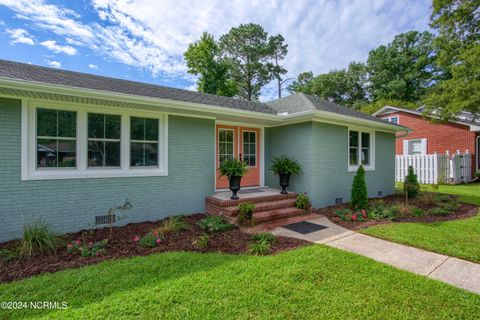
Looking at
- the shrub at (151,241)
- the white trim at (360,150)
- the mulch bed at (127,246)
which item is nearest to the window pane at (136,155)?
the mulch bed at (127,246)

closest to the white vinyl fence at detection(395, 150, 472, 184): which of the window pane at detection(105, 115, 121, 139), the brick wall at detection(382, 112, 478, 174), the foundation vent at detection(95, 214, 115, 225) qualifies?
the brick wall at detection(382, 112, 478, 174)

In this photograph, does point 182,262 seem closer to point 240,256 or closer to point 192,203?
point 240,256

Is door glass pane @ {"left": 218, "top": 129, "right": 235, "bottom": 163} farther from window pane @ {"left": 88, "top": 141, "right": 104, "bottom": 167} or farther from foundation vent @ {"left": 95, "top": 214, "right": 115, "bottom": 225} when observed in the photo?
foundation vent @ {"left": 95, "top": 214, "right": 115, "bottom": 225}

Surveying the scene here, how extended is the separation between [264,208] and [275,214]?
0.34m

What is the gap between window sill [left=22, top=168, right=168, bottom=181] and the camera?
14.7 ft

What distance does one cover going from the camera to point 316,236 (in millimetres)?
4715

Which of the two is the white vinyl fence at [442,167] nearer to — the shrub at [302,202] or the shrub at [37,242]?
the shrub at [302,202]

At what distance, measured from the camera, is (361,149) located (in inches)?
328

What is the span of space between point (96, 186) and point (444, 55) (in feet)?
47.8

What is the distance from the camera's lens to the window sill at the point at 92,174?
4482 mm

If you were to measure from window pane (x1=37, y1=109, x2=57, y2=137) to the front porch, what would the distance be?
12.6ft

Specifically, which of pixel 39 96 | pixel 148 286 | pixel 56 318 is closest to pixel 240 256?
pixel 148 286

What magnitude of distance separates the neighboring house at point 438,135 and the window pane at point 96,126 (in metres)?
14.0

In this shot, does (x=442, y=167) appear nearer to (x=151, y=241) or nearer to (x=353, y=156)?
(x=353, y=156)
